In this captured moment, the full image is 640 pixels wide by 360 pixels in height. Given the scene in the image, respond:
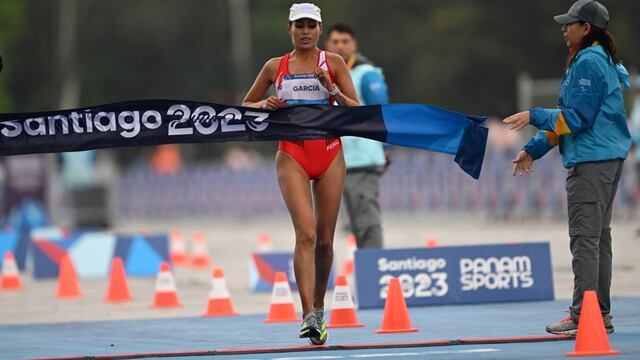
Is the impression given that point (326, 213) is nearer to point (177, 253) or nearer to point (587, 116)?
point (587, 116)

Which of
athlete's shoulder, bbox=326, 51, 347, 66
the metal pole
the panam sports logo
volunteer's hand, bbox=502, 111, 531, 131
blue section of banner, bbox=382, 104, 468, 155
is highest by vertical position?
the metal pole

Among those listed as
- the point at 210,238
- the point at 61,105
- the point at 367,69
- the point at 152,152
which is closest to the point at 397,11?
the point at 152,152

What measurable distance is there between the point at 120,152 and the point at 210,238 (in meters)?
44.0

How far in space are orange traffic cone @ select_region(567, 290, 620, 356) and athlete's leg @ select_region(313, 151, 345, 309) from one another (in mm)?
1939

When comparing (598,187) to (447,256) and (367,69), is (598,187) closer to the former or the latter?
(447,256)

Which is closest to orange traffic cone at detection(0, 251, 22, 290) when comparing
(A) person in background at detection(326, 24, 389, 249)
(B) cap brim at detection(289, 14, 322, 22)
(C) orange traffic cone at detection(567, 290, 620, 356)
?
(A) person in background at detection(326, 24, 389, 249)

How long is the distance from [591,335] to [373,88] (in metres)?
5.51

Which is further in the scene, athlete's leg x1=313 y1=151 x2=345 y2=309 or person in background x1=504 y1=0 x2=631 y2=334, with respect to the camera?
athlete's leg x1=313 y1=151 x2=345 y2=309

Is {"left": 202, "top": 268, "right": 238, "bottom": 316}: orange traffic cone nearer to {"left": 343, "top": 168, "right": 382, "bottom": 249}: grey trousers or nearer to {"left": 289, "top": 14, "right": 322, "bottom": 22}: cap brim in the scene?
{"left": 343, "top": 168, "right": 382, "bottom": 249}: grey trousers

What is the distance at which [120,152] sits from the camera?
3034 inches

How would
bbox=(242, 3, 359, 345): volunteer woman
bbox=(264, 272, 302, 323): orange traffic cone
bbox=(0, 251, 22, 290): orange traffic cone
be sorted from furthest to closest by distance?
bbox=(0, 251, 22, 290): orange traffic cone
bbox=(264, 272, 302, 323): orange traffic cone
bbox=(242, 3, 359, 345): volunteer woman

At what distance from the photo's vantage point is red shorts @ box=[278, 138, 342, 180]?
1113 cm

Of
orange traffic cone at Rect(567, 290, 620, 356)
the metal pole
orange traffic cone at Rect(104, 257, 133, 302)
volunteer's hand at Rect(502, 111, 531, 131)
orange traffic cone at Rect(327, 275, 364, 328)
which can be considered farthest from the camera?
the metal pole

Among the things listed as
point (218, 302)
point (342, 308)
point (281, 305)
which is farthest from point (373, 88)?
point (342, 308)
